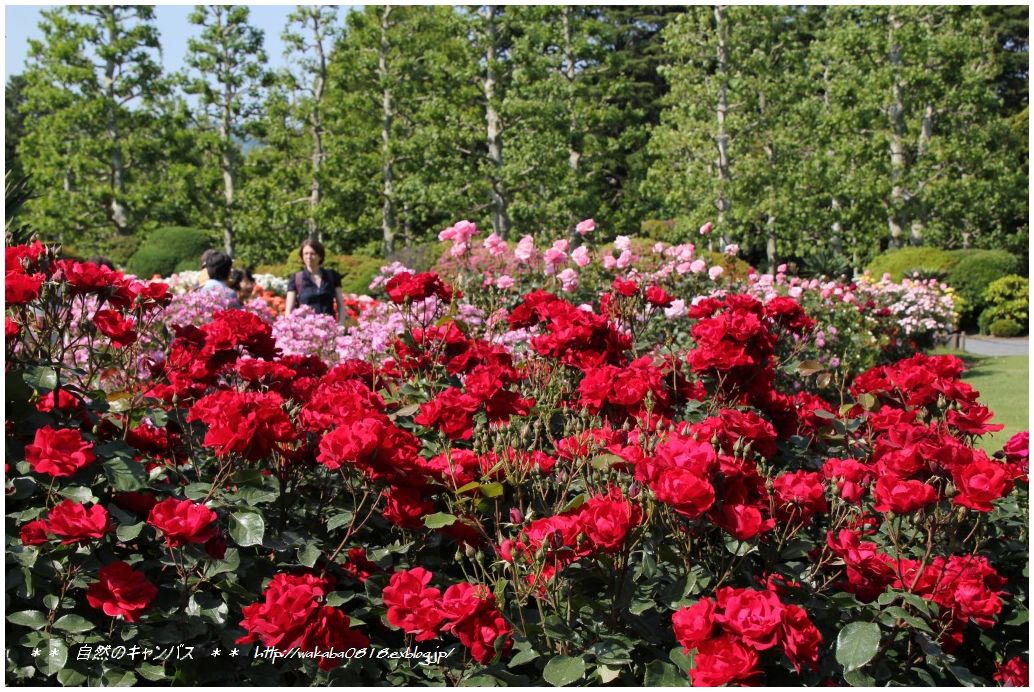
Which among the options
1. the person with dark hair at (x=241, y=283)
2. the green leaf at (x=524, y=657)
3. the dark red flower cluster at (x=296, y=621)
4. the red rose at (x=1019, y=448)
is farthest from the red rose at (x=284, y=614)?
the person with dark hair at (x=241, y=283)

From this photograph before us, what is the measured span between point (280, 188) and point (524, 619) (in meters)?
19.8

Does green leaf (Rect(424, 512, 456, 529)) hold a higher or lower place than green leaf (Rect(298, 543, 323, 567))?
higher

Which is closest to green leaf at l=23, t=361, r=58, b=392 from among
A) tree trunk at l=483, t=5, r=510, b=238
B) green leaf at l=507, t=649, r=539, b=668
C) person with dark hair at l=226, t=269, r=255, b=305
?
green leaf at l=507, t=649, r=539, b=668

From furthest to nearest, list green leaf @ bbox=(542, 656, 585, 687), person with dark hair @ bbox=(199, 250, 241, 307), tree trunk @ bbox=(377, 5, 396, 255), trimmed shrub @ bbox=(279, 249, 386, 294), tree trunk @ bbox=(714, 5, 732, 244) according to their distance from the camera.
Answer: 1. tree trunk @ bbox=(377, 5, 396, 255)
2. tree trunk @ bbox=(714, 5, 732, 244)
3. trimmed shrub @ bbox=(279, 249, 386, 294)
4. person with dark hair @ bbox=(199, 250, 241, 307)
5. green leaf @ bbox=(542, 656, 585, 687)

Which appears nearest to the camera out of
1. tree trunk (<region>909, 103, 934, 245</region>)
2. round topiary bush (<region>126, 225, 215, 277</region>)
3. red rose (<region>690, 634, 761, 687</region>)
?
red rose (<region>690, 634, 761, 687</region>)

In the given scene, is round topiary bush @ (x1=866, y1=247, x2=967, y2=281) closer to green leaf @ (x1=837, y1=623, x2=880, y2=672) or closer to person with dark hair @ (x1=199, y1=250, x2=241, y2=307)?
person with dark hair @ (x1=199, y1=250, x2=241, y2=307)

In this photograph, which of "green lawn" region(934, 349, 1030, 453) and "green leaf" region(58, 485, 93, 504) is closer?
"green leaf" region(58, 485, 93, 504)

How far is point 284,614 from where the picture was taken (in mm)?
1521

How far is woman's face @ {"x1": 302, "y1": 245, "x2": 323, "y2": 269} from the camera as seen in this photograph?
19.9 feet

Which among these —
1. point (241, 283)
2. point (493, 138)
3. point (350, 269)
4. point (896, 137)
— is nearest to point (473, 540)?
point (241, 283)

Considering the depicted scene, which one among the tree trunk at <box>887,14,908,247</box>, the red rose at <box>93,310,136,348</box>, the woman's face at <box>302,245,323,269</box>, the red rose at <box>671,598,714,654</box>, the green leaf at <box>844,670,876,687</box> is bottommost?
the green leaf at <box>844,670,876,687</box>

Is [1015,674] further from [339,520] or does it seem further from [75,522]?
[75,522]

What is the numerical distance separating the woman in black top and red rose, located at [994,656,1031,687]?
470cm

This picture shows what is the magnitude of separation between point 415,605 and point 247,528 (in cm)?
37
